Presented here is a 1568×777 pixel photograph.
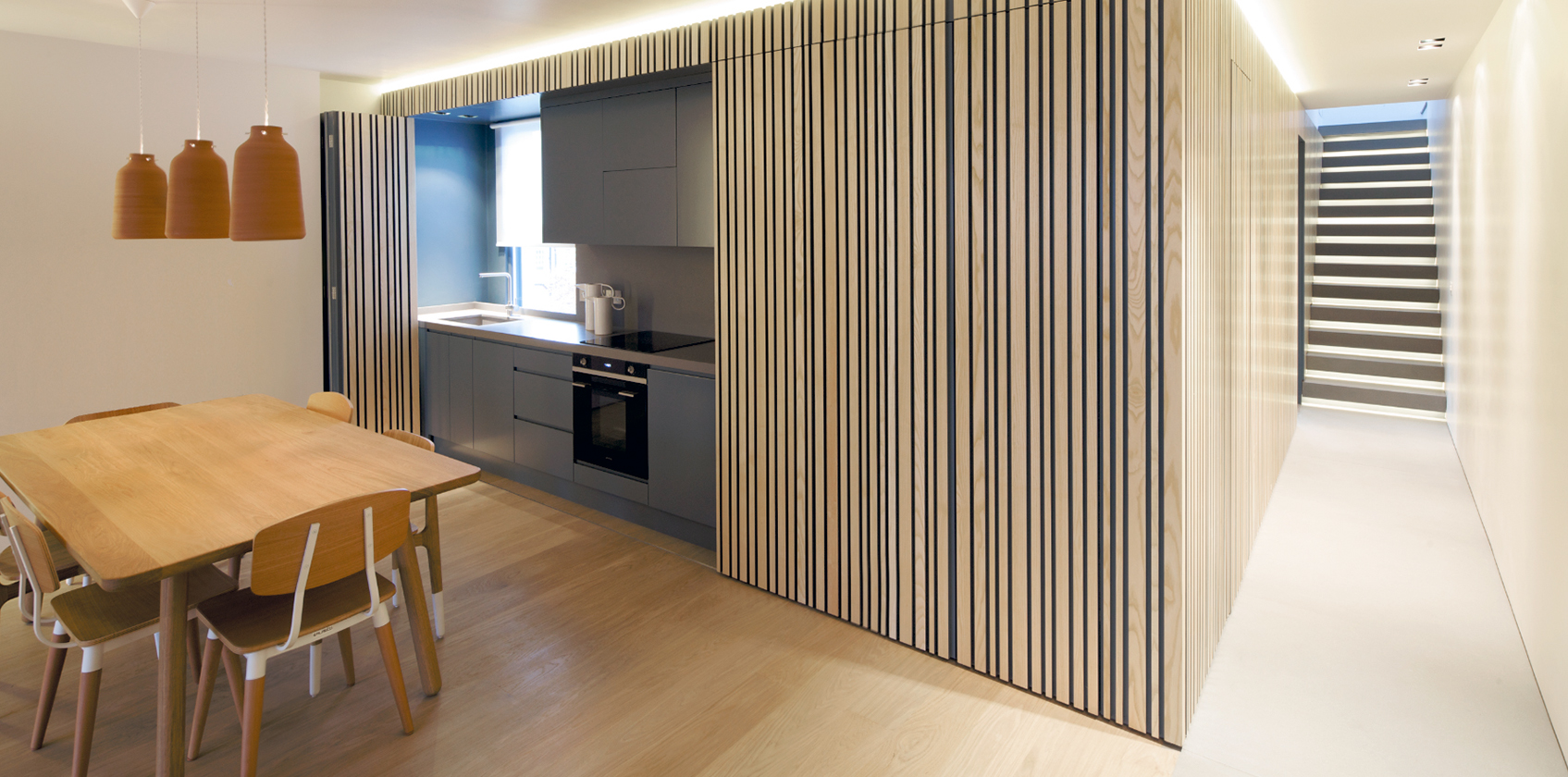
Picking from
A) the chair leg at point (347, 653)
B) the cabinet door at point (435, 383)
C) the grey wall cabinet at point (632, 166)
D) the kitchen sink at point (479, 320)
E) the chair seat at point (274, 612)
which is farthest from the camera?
the kitchen sink at point (479, 320)

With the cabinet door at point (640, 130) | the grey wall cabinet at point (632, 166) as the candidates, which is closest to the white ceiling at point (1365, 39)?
the grey wall cabinet at point (632, 166)

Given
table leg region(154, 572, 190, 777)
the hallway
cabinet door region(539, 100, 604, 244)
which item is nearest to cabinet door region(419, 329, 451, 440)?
cabinet door region(539, 100, 604, 244)

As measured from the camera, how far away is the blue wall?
5.91 meters

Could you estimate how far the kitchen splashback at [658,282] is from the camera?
16.0 ft

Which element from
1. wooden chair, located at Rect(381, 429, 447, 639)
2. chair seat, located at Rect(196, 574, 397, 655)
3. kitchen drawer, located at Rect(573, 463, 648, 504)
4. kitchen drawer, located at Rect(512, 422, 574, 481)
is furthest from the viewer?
kitchen drawer, located at Rect(512, 422, 574, 481)

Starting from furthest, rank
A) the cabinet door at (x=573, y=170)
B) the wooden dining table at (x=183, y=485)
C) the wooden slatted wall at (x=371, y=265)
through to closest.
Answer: the wooden slatted wall at (x=371, y=265) < the cabinet door at (x=573, y=170) < the wooden dining table at (x=183, y=485)

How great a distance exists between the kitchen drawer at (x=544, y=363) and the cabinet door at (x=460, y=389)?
1.75ft

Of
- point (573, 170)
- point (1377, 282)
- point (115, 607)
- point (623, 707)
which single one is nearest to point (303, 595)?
point (115, 607)

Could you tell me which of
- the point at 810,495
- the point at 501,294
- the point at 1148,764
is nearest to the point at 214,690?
the point at 810,495

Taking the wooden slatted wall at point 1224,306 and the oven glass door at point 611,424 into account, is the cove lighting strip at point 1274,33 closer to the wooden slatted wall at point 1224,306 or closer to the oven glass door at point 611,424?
the wooden slatted wall at point 1224,306

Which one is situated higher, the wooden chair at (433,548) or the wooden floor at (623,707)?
the wooden chair at (433,548)

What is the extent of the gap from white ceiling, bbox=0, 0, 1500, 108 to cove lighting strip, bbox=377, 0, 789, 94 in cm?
2

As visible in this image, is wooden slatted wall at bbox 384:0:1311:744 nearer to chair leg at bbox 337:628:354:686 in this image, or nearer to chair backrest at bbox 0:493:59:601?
chair leg at bbox 337:628:354:686

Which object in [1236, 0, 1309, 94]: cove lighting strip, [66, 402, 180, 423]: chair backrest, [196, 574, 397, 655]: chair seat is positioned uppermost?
[1236, 0, 1309, 94]: cove lighting strip
